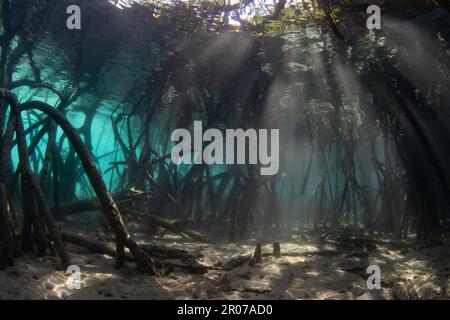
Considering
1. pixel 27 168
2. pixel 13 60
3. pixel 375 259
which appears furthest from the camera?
pixel 13 60

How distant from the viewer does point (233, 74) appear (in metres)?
12.5

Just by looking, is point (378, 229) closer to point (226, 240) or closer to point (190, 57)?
point (226, 240)

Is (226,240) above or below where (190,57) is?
below

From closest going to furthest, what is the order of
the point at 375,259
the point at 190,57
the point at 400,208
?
the point at 375,259
the point at 400,208
the point at 190,57

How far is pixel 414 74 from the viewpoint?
32.4 feet

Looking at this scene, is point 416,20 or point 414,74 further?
point 414,74

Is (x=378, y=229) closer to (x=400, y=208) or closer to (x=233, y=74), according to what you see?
(x=400, y=208)
